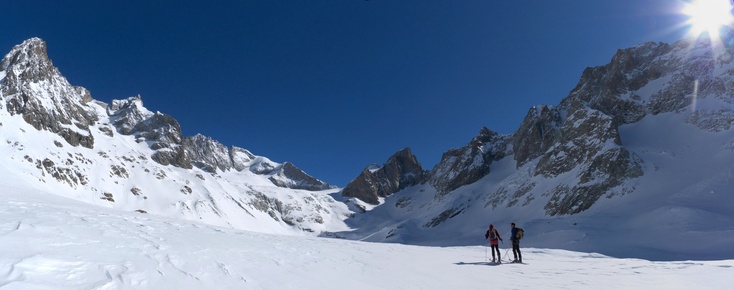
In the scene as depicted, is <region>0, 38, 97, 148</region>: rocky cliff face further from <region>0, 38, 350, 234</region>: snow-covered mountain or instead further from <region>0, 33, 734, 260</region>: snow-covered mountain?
<region>0, 33, 734, 260</region>: snow-covered mountain

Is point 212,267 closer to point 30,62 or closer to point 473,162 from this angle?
point 473,162

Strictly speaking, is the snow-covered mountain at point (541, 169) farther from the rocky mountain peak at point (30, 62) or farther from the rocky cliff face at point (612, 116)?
the rocky mountain peak at point (30, 62)

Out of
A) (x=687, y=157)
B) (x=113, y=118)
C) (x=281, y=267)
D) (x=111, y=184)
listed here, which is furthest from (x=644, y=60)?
(x=113, y=118)

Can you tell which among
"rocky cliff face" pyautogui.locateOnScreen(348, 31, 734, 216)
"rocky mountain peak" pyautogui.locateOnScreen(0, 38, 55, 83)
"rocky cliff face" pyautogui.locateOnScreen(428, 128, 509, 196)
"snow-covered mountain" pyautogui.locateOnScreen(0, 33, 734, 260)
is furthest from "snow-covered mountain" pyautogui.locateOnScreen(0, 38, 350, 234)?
"rocky cliff face" pyautogui.locateOnScreen(348, 31, 734, 216)

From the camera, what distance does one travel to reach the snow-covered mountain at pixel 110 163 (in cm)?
9462

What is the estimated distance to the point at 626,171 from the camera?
233 feet

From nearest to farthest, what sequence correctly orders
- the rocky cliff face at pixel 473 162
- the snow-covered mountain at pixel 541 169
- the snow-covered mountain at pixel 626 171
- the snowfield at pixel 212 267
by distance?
the snowfield at pixel 212 267, the snow-covered mountain at pixel 626 171, the snow-covered mountain at pixel 541 169, the rocky cliff face at pixel 473 162

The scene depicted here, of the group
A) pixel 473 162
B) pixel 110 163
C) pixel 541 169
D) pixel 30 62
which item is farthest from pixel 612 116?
pixel 30 62

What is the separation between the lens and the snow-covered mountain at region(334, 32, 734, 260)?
4325 cm

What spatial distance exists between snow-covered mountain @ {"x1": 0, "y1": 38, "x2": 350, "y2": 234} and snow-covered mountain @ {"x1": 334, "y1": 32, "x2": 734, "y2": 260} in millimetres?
40031

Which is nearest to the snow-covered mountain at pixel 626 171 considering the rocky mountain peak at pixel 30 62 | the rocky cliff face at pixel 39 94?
the rocky cliff face at pixel 39 94

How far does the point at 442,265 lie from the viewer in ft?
45.8

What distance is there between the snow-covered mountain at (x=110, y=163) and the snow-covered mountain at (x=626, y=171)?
131 feet

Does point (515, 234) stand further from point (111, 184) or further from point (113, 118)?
point (113, 118)
